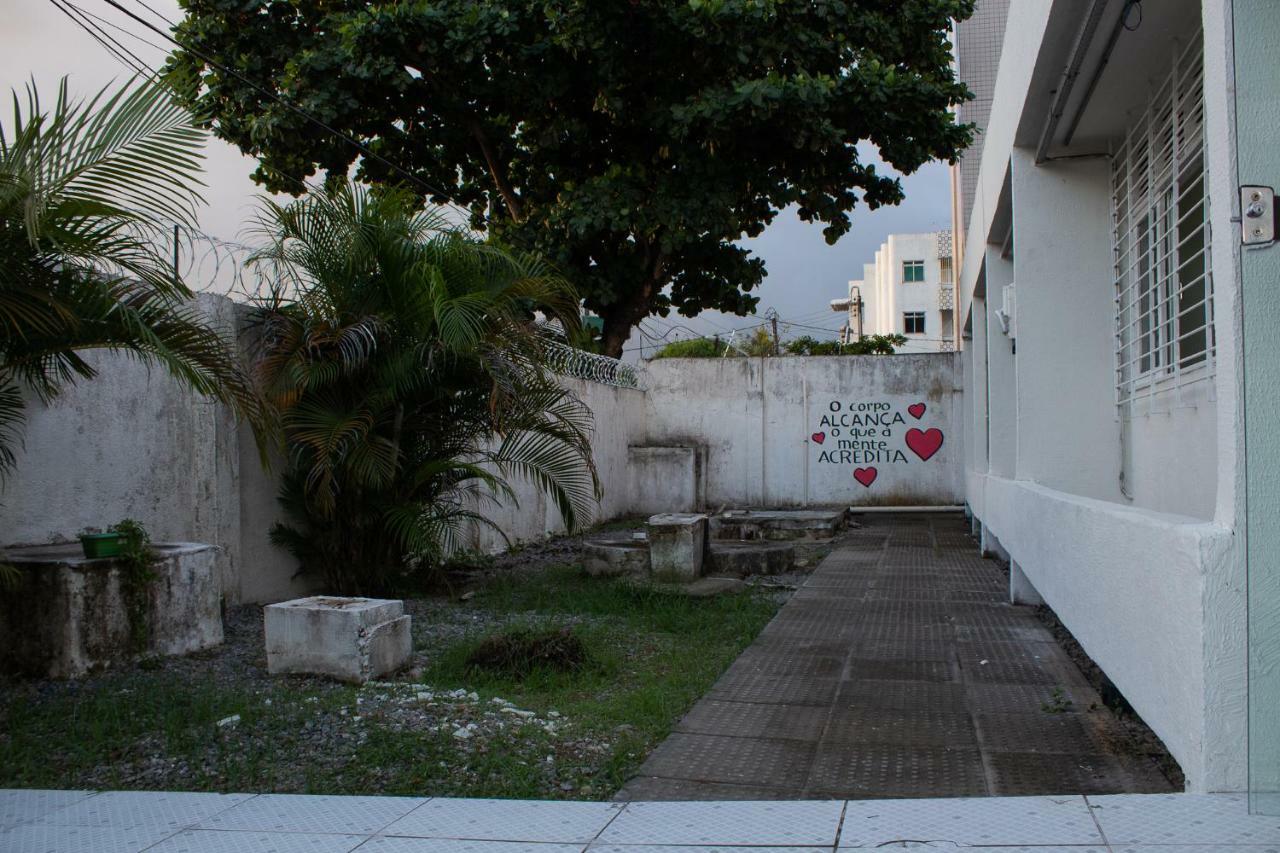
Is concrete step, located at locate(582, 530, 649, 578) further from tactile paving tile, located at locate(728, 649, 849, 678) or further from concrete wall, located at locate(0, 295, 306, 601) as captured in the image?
tactile paving tile, located at locate(728, 649, 849, 678)

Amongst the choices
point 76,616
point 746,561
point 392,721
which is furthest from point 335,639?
point 746,561

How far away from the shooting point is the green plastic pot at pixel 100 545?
19.6ft

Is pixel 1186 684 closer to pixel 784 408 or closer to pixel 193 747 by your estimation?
pixel 193 747

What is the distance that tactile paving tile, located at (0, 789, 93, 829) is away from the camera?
11.9 ft

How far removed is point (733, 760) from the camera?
167 inches

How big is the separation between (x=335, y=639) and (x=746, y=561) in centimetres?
510

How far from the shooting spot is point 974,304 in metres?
13.3

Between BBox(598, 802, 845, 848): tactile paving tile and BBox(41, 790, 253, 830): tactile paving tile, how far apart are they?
1389 millimetres

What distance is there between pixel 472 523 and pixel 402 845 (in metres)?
7.46

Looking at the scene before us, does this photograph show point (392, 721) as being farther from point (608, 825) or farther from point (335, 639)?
point (608, 825)

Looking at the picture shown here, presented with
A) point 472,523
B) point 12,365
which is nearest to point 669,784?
point 12,365

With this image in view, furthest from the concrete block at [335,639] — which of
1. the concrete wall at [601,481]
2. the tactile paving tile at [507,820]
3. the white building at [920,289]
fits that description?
the white building at [920,289]

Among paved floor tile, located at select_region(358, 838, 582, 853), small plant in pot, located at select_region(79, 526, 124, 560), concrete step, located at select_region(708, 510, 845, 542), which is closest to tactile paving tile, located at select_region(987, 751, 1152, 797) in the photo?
paved floor tile, located at select_region(358, 838, 582, 853)

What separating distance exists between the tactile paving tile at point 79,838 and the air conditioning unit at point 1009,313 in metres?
5.94
